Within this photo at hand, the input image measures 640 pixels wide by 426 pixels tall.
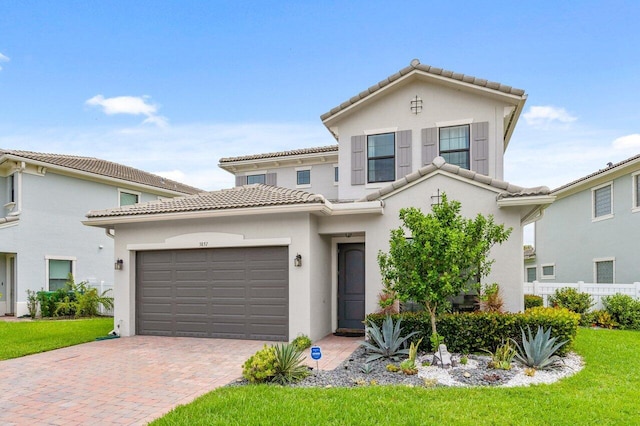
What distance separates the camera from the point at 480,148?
1234 centimetres

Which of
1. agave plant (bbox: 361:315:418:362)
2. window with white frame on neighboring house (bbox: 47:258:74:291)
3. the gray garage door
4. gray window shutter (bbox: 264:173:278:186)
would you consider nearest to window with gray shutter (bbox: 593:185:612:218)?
agave plant (bbox: 361:315:418:362)

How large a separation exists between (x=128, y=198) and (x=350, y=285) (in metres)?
15.2

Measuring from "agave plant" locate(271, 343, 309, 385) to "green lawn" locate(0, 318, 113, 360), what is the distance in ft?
22.8

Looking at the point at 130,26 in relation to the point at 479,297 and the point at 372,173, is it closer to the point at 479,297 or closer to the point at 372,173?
the point at 372,173

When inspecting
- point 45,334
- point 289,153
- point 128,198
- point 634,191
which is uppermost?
point 289,153

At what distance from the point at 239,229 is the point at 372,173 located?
16.4ft

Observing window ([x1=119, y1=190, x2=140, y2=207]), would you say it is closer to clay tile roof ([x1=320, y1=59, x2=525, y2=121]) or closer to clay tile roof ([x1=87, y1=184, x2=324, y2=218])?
clay tile roof ([x1=87, y1=184, x2=324, y2=218])

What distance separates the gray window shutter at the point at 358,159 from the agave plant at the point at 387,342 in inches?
231

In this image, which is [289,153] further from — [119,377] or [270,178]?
[119,377]

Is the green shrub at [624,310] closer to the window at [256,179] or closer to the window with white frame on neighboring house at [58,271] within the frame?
the window at [256,179]

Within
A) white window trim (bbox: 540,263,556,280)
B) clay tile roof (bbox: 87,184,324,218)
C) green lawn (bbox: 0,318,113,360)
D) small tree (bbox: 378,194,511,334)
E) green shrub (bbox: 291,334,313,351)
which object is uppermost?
clay tile roof (bbox: 87,184,324,218)

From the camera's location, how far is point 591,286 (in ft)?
43.8

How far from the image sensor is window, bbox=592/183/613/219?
17031mm

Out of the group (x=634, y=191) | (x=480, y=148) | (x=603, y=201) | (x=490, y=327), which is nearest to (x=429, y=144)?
(x=480, y=148)
